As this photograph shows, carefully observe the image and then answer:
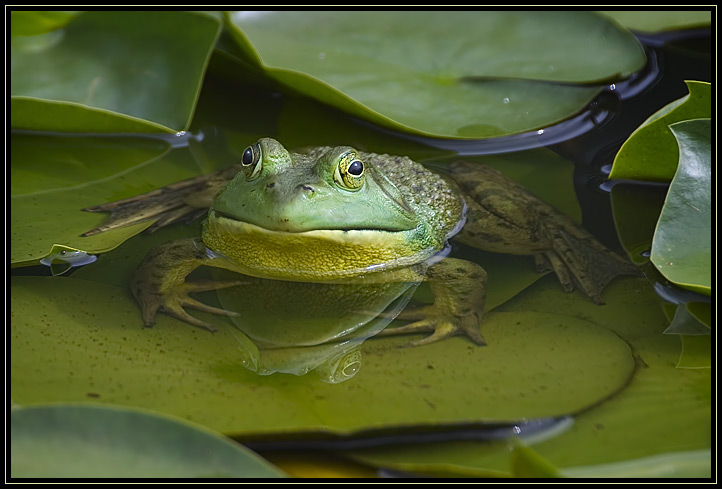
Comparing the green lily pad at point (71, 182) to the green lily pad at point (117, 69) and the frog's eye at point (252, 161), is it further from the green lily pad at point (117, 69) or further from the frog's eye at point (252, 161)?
the frog's eye at point (252, 161)

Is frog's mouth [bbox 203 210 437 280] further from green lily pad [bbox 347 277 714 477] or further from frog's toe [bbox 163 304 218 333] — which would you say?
green lily pad [bbox 347 277 714 477]

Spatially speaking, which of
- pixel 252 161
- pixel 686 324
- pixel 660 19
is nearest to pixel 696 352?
pixel 686 324

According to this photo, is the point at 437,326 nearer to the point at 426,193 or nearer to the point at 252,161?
the point at 426,193

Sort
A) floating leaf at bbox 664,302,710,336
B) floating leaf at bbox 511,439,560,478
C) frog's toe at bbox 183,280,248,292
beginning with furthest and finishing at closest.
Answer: frog's toe at bbox 183,280,248,292 → floating leaf at bbox 664,302,710,336 → floating leaf at bbox 511,439,560,478

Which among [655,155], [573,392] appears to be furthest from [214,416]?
[655,155]

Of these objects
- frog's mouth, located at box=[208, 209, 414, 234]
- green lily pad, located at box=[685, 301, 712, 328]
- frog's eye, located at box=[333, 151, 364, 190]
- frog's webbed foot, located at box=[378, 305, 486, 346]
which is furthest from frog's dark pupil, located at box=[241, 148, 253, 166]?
green lily pad, located at box=[685, 301, 712, 328]


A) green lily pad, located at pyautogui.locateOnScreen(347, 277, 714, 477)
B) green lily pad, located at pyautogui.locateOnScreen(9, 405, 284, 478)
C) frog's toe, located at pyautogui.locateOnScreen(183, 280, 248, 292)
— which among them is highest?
green lily pad, located at pyautogui.locateOnScreen(9, 405, 284, 478)
